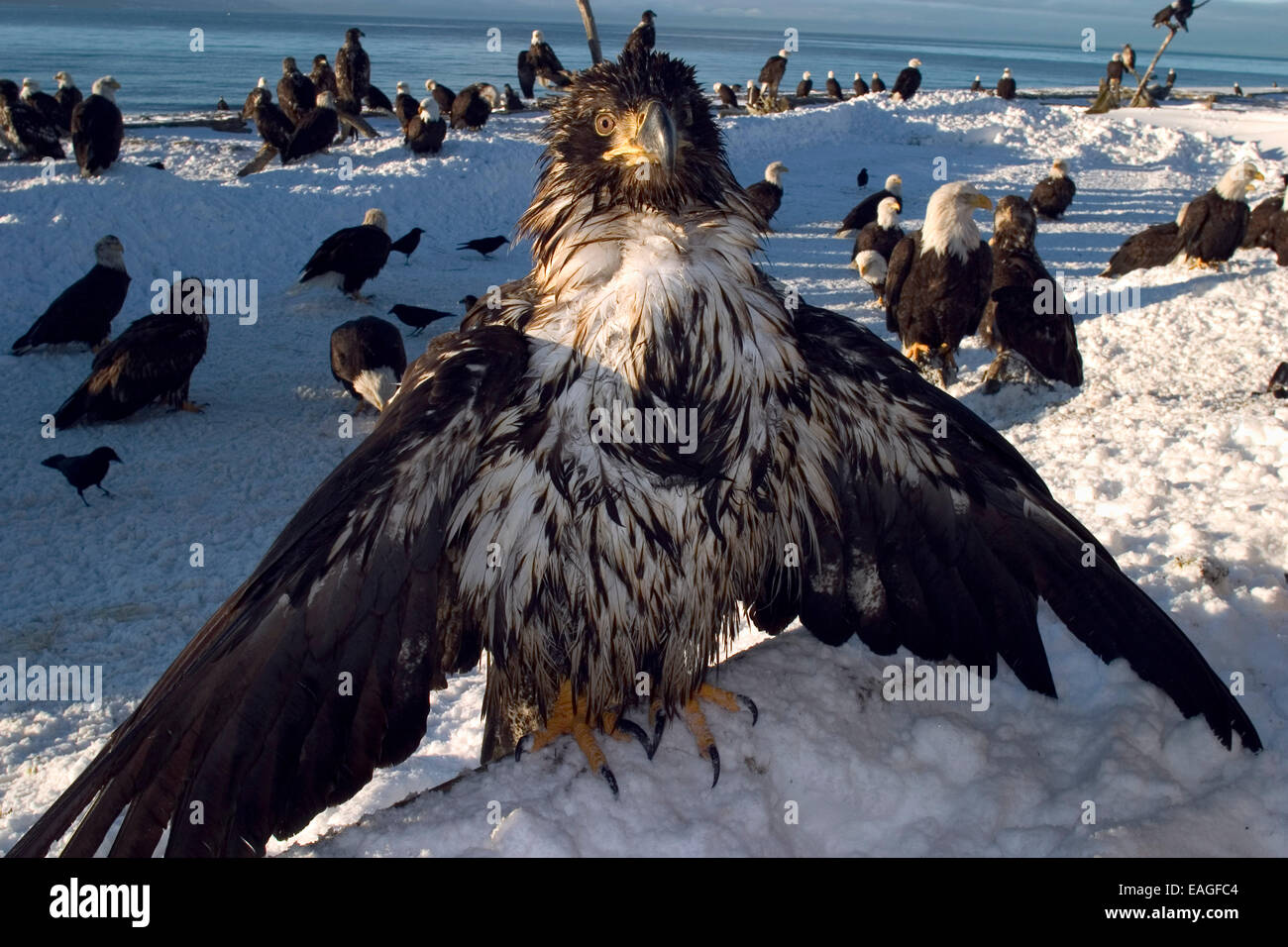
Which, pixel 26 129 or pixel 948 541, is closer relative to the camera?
pixel 948 541

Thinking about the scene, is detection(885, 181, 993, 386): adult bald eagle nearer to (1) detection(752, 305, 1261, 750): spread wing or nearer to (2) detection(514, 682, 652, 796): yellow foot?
(1) detection(752, 305, 1261, 750): spread wing

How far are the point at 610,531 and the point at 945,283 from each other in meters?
8.55

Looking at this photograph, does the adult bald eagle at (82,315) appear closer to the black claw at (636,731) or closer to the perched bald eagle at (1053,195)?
the black claw at (636,731)

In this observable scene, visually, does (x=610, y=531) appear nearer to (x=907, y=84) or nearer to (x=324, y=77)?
(x=324, y=77)

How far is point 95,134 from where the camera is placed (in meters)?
16.2

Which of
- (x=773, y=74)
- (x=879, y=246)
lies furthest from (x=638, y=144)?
(x=773, y=74)

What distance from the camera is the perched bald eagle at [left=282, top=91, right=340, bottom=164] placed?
19766mm

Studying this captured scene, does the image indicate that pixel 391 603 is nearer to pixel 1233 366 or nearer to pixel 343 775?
pixel 343 775

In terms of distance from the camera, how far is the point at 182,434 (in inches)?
407

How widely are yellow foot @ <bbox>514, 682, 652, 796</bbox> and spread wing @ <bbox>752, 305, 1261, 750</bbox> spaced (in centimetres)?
87

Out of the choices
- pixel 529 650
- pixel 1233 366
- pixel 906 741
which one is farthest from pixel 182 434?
pixel 1233 366

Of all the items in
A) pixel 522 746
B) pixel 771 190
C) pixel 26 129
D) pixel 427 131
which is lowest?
pixel 522 746

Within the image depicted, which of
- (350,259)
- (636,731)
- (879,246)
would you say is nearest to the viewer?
(636,731)

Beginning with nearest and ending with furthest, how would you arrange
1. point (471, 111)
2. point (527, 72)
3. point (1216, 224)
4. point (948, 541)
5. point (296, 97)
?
point (948, 541) → point (1216, 224) → point (296, 97) → point (471, 111) → point (527, 72)
